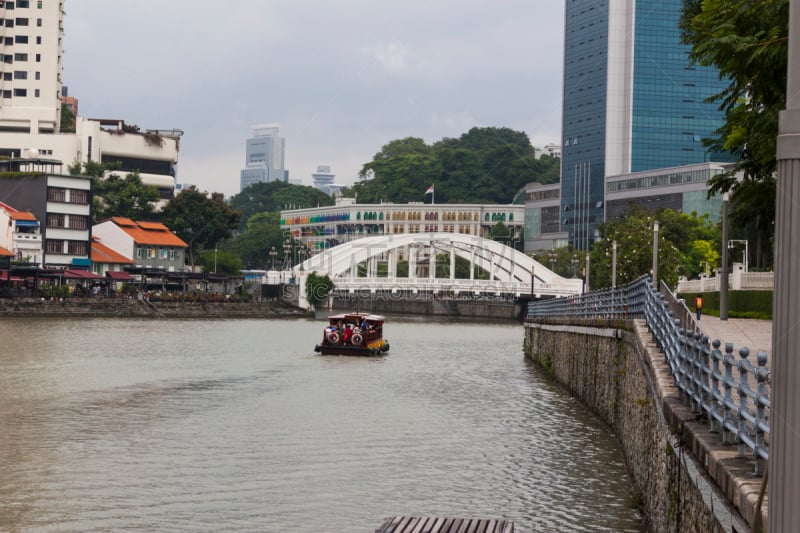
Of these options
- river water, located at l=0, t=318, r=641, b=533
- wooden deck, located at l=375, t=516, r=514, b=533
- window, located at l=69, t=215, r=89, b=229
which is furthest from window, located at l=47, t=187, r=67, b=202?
wooden deck, located at l=375, t=516, r=514, b=533

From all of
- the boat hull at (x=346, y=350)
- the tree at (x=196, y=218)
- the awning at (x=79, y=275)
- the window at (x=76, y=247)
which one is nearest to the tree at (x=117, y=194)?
the tree at (x=196, y=218)

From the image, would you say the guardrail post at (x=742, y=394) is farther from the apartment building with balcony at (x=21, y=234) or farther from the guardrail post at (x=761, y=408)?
the apartment building with balcony at (x=21, y=234)

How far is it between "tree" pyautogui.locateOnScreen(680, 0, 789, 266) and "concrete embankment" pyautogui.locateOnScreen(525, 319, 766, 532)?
3.48 meters

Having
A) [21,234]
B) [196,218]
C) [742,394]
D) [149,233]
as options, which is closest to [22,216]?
[21,234]

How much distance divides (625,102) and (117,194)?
7706 cm

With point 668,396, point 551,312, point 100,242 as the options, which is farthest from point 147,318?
point 668,396

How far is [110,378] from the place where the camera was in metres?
46.4

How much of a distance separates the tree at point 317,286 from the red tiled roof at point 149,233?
14751 mm

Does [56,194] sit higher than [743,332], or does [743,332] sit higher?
[56,194]

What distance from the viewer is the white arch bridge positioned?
129m

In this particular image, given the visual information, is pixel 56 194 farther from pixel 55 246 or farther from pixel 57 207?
pixel 55 246

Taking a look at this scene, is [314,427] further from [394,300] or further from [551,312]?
[394,300]

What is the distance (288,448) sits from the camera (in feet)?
92.5

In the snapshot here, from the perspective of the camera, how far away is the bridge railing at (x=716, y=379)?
9656 millimetres
